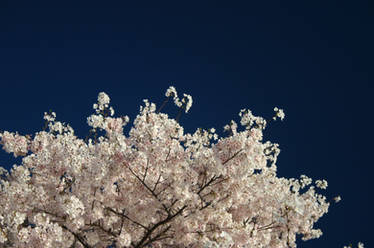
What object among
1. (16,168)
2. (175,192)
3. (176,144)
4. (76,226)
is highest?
(16,168)

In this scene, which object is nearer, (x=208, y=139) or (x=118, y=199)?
(x=118, y=199)

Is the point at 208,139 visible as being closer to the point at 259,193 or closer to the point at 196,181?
the point at 259,193

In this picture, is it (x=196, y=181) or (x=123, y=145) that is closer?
(x=123, y=145)

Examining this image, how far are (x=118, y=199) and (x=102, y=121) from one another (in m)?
2.90

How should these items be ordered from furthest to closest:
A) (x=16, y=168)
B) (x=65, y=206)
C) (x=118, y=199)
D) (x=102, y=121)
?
(x=16, y=168) < (x=102, y=121) < (x=118, y=199) < (x=65, y=206)

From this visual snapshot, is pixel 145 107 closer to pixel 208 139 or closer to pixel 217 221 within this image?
pixel 208 139

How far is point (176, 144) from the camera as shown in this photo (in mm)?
8906

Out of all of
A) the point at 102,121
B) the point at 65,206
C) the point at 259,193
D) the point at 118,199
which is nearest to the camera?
the point at 65,206

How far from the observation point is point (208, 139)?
37.9 ft

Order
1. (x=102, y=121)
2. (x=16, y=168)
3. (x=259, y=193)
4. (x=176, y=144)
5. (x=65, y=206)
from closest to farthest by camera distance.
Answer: (x=65, y=206)
(x=176, y=144)
(x=259, y=193)
(x=102, y=121)
(x=16, y=168)

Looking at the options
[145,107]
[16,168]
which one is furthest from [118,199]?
[16,168]

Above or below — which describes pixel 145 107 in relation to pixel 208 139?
above

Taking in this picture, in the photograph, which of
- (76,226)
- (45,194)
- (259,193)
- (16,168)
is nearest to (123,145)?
(76,226)

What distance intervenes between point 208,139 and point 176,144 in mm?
2812
